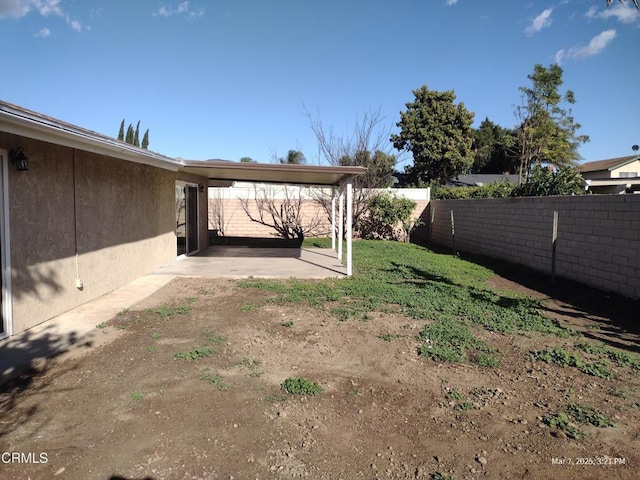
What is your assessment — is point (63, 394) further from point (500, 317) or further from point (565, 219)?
point (565, 219)

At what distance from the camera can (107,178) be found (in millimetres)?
7609

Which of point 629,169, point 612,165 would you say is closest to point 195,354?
point 612,165

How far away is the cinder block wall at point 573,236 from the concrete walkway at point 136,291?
4.67 metres

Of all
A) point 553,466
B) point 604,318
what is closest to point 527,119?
point 604,318

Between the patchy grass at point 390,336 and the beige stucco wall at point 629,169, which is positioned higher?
the beige stucco wall at point 629,169

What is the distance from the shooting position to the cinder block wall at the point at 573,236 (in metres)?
7.12

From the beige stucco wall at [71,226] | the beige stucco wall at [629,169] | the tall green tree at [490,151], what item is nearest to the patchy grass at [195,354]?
the beige stucco wall at [71,226]

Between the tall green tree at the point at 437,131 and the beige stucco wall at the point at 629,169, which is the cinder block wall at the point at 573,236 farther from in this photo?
the beige stucco wall at the point at 629,169

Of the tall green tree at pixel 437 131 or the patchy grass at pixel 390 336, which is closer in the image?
the patchy grass at pixel 390 336

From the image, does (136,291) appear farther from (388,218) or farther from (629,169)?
(629,169)

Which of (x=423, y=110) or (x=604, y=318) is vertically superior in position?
(x=423, y=110)

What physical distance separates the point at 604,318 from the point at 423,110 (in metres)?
27.8

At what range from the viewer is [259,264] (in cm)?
1114
